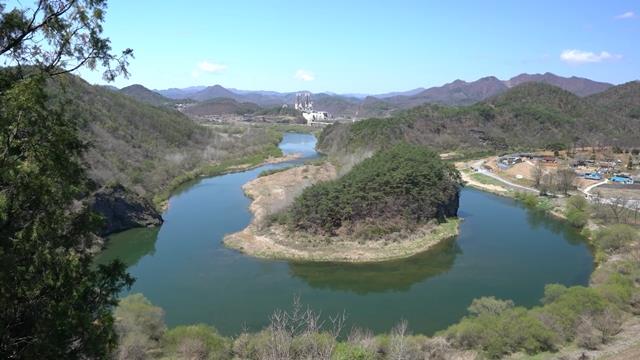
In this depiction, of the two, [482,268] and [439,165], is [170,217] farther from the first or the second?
[482,268]

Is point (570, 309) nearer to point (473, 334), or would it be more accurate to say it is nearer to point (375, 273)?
point (473, 334)

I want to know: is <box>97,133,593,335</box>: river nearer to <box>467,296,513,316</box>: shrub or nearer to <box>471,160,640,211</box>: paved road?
<box>467,296,513,316</box>: shrub

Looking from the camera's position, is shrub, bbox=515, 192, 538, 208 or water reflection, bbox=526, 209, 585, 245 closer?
water reflection, bbox=526, 209, 585, 245

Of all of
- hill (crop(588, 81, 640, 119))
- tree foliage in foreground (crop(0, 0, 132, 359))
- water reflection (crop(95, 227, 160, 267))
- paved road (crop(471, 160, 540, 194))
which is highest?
hill (crop(588, 81, 640, 119))

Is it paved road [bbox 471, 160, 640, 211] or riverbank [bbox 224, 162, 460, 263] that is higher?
paved road [bbox 471, 160, 640, 211]

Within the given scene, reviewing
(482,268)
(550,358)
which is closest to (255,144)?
(482,268)

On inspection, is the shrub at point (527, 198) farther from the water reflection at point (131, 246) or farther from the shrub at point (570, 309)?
the water reflection at point (131, 246)

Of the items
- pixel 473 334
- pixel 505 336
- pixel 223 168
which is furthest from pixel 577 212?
pixel 223 168

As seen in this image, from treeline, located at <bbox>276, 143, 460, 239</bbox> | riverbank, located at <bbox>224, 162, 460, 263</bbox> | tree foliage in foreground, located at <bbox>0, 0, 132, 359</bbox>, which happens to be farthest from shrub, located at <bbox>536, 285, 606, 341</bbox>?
tree foliage in foreground, located at <bbox>0, 0, 132, 359</bbox>
